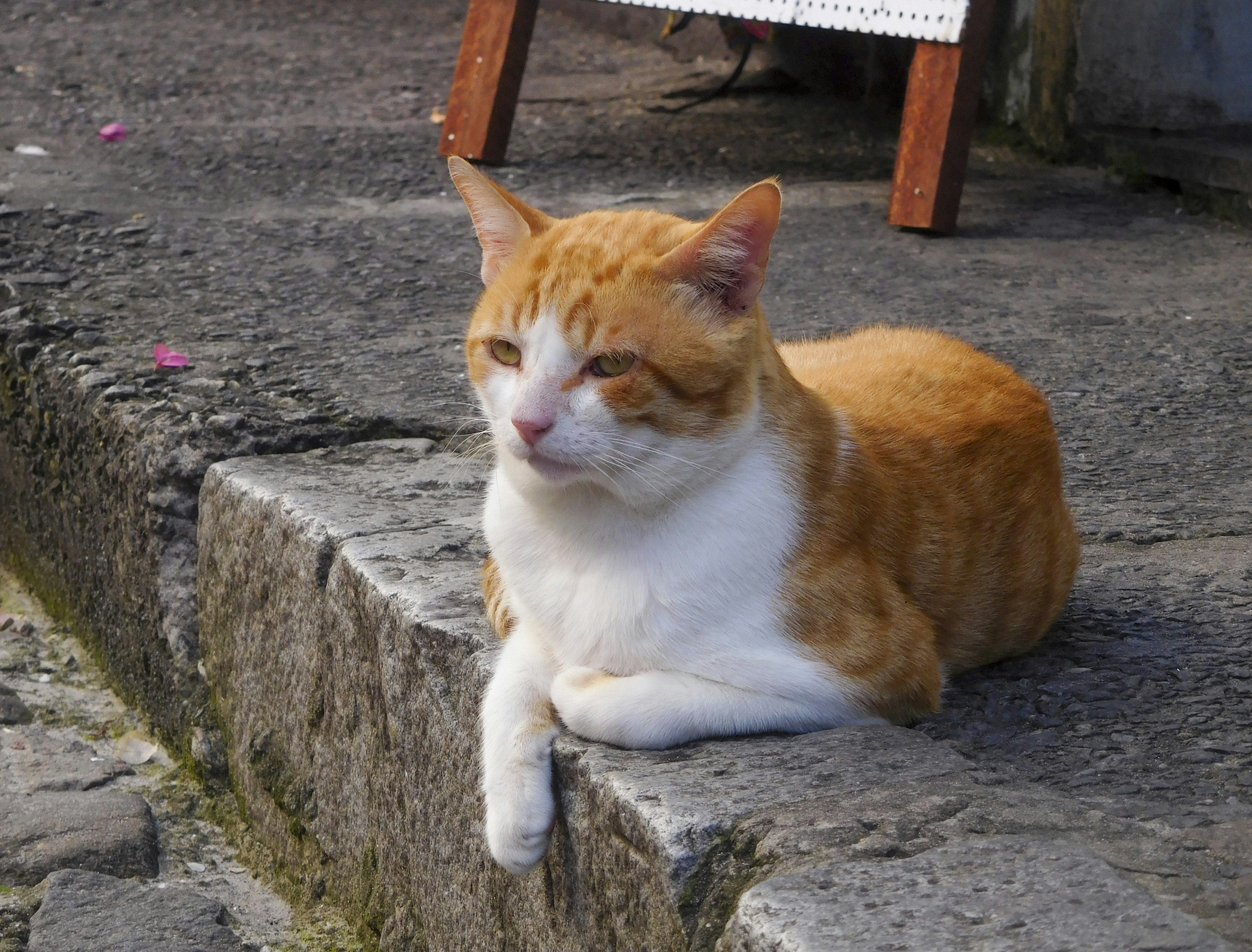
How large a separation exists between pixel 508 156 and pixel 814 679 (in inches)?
137

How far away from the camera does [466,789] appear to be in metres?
1.83

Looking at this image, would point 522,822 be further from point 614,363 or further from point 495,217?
point 495,217

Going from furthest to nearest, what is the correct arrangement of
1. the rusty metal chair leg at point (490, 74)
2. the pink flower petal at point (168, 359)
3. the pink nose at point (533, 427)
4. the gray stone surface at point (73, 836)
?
the rusty metal chair leg at point (490, 74) → the pink flower petal at point (168, 359) → the gray stone surface at point (73, 836) → the pink nose at point (533, 427)

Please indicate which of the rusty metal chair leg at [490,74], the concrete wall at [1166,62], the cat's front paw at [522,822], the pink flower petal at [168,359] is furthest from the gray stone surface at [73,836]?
the concrete wall at [1166,62]

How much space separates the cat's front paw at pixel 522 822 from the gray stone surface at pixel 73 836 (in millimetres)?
989

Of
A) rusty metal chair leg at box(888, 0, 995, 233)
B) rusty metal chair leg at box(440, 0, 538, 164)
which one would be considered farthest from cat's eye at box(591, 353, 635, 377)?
rusty metal chair leg at box(440, 0, 538, 164)

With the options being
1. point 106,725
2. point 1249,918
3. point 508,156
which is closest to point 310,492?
point 106,725

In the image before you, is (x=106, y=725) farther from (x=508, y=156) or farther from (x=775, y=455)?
(x=508, y=156)

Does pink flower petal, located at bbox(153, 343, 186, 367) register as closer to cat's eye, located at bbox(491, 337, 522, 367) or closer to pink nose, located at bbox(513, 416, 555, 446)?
cat's eye, located at bbox(491, 337, 522, 367)

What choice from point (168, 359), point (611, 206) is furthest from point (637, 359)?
point (611, 206)

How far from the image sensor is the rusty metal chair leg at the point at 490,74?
4445 mm

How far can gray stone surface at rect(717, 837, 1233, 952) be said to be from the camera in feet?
3.77

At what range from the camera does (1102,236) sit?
13.2 feet

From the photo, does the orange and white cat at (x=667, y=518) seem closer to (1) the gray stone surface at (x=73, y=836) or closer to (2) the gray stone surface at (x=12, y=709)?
(1) the gray stone surface at (x=73, y=836)
